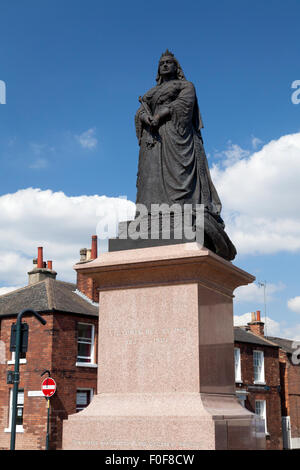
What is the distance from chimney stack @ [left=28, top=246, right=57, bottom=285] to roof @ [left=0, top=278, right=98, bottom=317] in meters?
2.00

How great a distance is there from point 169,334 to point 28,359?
22.3 meters

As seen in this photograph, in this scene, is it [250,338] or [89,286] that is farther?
[250,338]

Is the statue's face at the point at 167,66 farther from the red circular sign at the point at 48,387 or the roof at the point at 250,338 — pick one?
the roof at the point at 250,338

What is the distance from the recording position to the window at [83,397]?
28528mm

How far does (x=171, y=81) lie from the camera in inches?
353

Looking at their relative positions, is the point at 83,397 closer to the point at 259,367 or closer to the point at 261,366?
the point at 259,367

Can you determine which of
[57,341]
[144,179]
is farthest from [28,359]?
[144,179]

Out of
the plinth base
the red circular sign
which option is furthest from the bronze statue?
the red circular sign

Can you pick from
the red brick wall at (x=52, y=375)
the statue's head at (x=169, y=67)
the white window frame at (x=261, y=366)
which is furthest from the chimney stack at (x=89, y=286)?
the statue's head at (x=169, y=67)

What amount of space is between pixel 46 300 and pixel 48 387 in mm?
4683

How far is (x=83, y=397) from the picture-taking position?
2891 centimetres

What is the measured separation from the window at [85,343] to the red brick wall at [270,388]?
11447mm

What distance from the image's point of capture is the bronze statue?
8336 mm

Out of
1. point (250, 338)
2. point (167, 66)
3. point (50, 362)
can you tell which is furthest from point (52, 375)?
point (167, 66)
